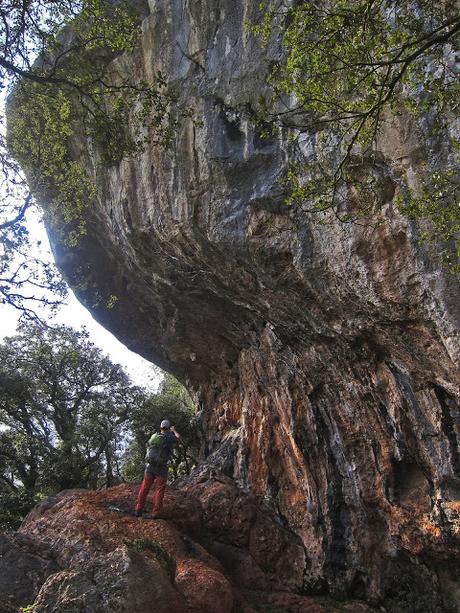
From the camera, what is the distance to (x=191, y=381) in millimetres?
20109

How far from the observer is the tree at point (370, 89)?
5316 millimetres

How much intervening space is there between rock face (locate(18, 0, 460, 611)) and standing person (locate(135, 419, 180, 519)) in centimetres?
365

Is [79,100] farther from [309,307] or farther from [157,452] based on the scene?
[157,452]

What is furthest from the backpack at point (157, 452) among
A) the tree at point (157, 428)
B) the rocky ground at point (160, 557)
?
the tree at point (157, 428)

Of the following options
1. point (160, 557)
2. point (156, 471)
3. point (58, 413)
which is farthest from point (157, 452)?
point (58, 413)

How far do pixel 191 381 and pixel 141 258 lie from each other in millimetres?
7869

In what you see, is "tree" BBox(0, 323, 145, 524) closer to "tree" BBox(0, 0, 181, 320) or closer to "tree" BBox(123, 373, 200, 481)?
"tree" BBox(123, 373, 200, 481)

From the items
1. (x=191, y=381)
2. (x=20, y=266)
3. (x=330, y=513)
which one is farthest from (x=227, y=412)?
(x=20, y=266)

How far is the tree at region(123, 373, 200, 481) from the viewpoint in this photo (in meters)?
A: 20.8

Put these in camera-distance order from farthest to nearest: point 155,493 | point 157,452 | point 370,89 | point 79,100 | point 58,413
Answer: point 58,413, point 157,452, point 155,493, point 79,100, point 370,89

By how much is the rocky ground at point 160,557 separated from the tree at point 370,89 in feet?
19.5

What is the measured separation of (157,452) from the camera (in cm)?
1112

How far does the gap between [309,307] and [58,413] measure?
582 inches

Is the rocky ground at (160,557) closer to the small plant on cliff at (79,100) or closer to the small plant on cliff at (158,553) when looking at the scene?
the small plant on cliff at (158,553)
